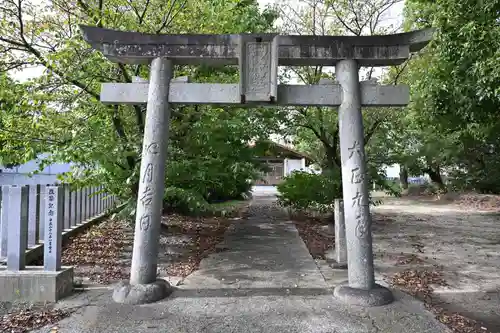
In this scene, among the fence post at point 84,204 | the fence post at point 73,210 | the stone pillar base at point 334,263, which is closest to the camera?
the stone pillar base at point 334,263

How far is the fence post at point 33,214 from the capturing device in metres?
6.07

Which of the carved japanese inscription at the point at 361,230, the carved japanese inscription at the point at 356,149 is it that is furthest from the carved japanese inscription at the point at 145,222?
the carved japanese inscription at the point at 356,149

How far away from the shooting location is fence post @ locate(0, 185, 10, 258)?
541 centimetres

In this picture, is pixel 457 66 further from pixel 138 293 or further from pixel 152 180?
pixel 138 293

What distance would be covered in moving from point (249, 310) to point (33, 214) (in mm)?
4308

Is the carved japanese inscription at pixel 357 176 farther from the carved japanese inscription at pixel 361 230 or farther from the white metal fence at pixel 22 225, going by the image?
the white metal fence at pixel 22 225

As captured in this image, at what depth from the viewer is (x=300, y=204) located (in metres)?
13.3

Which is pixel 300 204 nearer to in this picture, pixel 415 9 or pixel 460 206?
pixel 415 9

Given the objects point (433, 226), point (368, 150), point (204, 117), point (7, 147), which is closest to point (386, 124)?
point (368, 150)

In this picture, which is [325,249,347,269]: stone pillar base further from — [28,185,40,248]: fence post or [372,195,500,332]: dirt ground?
[28,185,40,248]: fence post

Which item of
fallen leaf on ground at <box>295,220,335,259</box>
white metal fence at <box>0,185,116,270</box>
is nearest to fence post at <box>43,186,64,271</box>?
white metal fence at <box>0,185,116,270</box>

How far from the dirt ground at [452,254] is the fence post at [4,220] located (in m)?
6.43

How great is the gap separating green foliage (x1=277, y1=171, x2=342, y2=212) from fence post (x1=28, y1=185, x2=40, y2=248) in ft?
27.1

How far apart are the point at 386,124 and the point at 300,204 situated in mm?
4811
